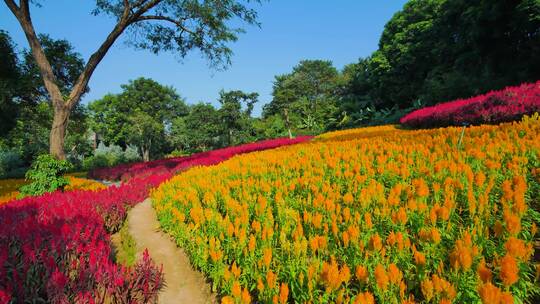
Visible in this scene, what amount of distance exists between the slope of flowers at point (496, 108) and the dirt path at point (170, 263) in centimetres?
765

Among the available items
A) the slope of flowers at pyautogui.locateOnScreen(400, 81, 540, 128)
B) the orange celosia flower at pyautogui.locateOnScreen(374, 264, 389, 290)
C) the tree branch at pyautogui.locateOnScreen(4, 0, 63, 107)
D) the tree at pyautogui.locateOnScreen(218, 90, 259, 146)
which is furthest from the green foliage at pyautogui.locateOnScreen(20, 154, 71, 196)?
the tree at pyautogui.locateOnScreen(218, 90, 259, 146)

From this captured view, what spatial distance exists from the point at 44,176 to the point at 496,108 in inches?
571

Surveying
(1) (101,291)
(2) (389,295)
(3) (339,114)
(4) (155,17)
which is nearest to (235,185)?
(1) (101,291)

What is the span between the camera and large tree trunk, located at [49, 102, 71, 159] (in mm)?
11078

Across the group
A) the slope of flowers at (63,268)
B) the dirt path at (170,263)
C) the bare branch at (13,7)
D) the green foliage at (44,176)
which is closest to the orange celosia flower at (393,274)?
the dirt path at (170,263)

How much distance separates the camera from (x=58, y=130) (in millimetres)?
11266

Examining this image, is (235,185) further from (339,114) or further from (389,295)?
(339,114)

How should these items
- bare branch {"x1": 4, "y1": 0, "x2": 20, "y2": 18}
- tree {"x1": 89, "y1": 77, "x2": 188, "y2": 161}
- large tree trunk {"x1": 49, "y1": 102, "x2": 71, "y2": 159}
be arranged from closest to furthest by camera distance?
large tree trunk {"x1": 49, "y1": 102, "x2": 71, "y2": 159}
bare branch {"x1": 4, "y1": 0, "x2": 20, "y2": 18}
tree {"x1": 89, "y1": 77, "x2": 188, "y2": 161}

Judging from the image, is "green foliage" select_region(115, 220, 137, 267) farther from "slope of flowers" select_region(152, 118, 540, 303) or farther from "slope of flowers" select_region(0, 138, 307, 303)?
"slope of flowers" select_region(152, 118, 540, 303)

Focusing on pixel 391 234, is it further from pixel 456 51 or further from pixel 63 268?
pixel 456 51

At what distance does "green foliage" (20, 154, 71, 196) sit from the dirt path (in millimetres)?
3892

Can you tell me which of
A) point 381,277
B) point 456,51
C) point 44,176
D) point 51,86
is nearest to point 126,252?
point 381,277

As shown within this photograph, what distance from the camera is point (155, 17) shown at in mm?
14086

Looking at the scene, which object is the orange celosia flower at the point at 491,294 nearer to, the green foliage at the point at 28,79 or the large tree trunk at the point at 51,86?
the large tree trunk at the point at 51,86
